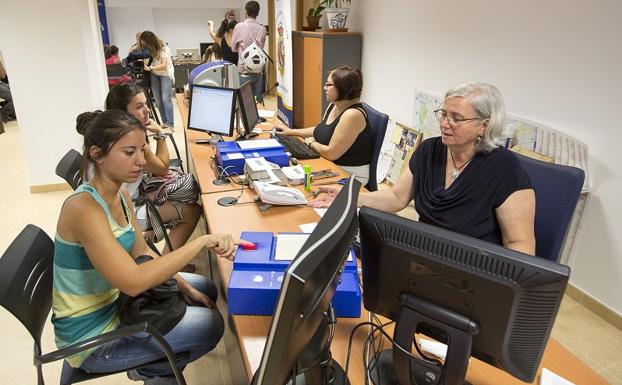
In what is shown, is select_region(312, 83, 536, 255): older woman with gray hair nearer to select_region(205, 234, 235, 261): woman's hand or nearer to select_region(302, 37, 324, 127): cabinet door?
select_region(205, 234, 235, 261): woman's hand

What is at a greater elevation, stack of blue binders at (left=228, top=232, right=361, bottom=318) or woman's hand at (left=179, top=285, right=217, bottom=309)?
stack of blue binders at (left=228, top=232, right=361, bottom=318)

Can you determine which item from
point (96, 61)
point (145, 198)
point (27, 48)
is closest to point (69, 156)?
point (145, 198)

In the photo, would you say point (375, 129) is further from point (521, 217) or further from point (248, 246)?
point (248, 246)

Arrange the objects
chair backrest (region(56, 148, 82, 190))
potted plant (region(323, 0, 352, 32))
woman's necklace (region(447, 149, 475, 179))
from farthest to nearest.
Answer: potted plant (region(323, 0, 352, 32))
chair backrest (region(56, 148, 82, 190))
woman's necklace (region(447, 149, 475, 179))

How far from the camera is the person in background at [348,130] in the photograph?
2.70 meters

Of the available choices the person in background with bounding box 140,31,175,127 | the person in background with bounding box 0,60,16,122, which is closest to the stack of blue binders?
the person in background with bounding box 140,31,175,127

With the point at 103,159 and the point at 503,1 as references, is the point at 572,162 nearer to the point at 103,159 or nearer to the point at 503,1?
the point at 503,1

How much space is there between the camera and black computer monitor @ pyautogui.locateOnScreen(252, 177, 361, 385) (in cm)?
66

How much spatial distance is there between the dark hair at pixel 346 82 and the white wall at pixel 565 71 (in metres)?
0.95

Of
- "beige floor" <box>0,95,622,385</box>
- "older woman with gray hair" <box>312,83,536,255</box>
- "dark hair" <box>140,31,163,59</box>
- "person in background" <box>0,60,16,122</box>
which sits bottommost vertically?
"beige floor" <box>0,95,622,385</box>

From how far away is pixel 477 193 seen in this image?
5.18 feet

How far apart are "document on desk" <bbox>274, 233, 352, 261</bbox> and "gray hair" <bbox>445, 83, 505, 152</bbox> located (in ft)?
2.46

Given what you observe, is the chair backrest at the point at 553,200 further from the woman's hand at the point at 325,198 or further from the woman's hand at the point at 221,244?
the woman's hand at the point at 221,244

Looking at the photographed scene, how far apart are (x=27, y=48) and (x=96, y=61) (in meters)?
0.62
